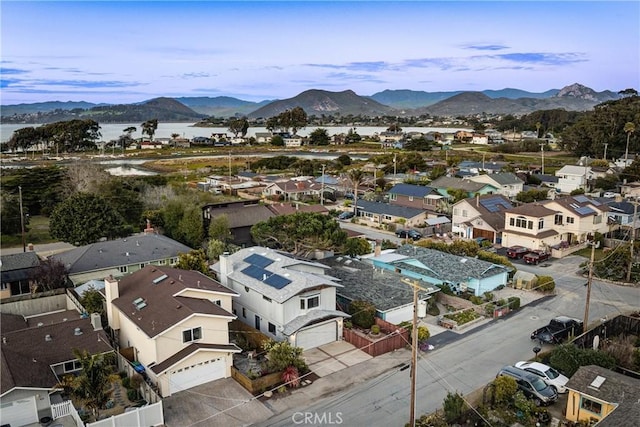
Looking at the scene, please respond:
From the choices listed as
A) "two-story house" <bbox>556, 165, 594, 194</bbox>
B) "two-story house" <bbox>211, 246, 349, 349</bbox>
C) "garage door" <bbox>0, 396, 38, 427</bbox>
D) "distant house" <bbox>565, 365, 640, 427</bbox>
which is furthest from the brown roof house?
"two-story house" <bbox>556, 165, 594, 194</bbox>

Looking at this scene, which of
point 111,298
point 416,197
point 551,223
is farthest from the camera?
point 416,197

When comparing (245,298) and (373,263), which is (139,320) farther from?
(373,263)

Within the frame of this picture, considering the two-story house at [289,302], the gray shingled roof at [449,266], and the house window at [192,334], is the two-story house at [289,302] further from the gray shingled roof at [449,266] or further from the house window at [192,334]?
the gray shingled roof at [449,266]

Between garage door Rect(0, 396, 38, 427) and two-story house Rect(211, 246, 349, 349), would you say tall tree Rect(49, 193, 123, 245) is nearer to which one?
two-story house Rect(211, 246, 349, 349)

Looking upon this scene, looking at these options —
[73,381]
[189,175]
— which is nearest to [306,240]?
[73,381]

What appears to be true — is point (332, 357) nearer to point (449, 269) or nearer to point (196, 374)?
point (196, 374)

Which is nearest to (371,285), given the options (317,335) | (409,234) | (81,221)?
(317,335)
